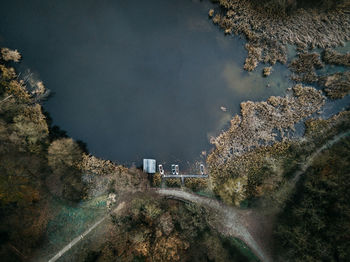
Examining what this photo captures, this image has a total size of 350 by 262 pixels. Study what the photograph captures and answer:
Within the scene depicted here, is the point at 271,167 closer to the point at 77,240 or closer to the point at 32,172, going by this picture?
the point at 77,240

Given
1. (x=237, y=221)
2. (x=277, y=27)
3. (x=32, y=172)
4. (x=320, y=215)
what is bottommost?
(x=320, y=215)

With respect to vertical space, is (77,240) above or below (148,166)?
below

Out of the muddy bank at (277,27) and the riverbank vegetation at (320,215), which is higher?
the muddy bank at (277,27)

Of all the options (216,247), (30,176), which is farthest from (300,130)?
(30,176)

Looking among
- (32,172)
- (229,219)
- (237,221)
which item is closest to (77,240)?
(32,172)

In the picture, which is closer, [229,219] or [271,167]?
[271,167]

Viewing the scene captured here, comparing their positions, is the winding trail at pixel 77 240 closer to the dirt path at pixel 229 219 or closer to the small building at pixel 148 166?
the small building at pixel 148 166

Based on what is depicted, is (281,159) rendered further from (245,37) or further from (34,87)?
(34,87)

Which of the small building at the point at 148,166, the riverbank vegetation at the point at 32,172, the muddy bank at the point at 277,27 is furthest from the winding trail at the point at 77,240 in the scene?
the muddy bank at the point at 277,27

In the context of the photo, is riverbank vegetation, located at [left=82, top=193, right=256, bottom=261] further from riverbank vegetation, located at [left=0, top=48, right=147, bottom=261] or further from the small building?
riverbank vegetation, located at [left=0, top=48, right=147, bottom=261]
